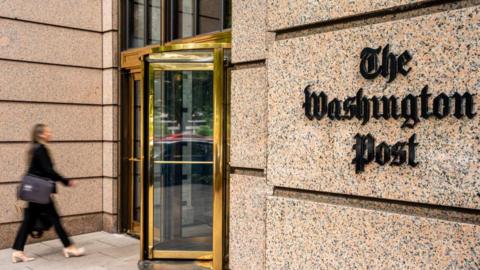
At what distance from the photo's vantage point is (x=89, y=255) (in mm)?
7395

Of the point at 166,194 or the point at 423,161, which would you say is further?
the point at 166,194

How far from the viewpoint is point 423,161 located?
276cm

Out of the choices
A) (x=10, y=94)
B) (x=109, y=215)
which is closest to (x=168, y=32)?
(x=10, y=94)

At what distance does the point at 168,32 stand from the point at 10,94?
2.59 m

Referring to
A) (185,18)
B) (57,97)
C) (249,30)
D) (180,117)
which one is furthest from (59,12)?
(249,30)

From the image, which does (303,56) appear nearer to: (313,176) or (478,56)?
(313,176)

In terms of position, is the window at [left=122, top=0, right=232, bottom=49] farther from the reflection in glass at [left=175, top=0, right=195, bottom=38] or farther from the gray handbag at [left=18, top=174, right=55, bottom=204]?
the gray handbag at [left=18, top=174, right=55, bottom=204]

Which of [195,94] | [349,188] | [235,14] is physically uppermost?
[235,14]

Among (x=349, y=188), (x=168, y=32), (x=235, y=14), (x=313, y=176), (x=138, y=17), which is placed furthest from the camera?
(x=138, y=17)

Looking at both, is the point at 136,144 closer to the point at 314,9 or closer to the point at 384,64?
the point at 314,9

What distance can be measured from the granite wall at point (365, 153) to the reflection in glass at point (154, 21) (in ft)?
14.0

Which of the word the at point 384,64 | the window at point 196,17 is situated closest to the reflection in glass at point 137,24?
the window at point 196,17

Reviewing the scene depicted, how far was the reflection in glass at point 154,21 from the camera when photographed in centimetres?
803

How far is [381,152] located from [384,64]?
507mm
